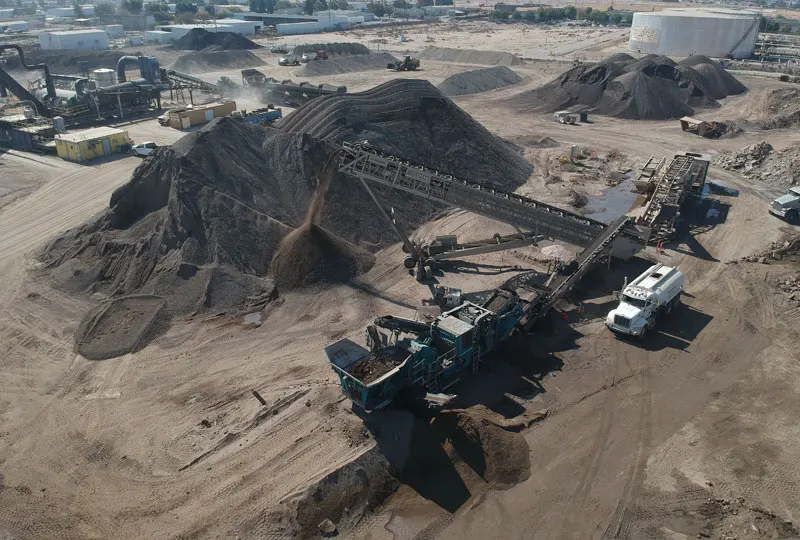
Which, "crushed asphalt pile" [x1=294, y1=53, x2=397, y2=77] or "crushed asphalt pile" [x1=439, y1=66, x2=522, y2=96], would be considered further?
"crushed asphalt pile" [x1=294, y1=53, x2=397, y2=77]

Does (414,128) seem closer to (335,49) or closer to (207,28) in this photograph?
(335,49)

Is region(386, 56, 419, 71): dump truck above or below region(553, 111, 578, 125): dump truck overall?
above

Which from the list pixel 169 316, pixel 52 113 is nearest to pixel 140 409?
pixel 169 316

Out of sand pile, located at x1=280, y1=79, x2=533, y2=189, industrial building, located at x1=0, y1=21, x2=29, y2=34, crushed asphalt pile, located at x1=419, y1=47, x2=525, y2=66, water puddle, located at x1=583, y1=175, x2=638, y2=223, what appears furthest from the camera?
industrial building, located at x1=0, y1=21, x2=29, y2=34

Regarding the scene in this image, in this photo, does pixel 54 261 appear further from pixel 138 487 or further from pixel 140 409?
pixel 138 487

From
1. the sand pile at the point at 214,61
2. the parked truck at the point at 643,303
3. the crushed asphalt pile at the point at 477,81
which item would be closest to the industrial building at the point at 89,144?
the crushed asphalt pile at the point at 477,81

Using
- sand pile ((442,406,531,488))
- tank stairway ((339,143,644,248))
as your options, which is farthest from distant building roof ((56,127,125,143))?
sand pile ((442,406,531,488))

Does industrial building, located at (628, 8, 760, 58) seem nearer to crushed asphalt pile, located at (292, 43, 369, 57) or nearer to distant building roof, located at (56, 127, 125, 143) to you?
crushed asphalt pile, located at (292, 43, 369, 57)
